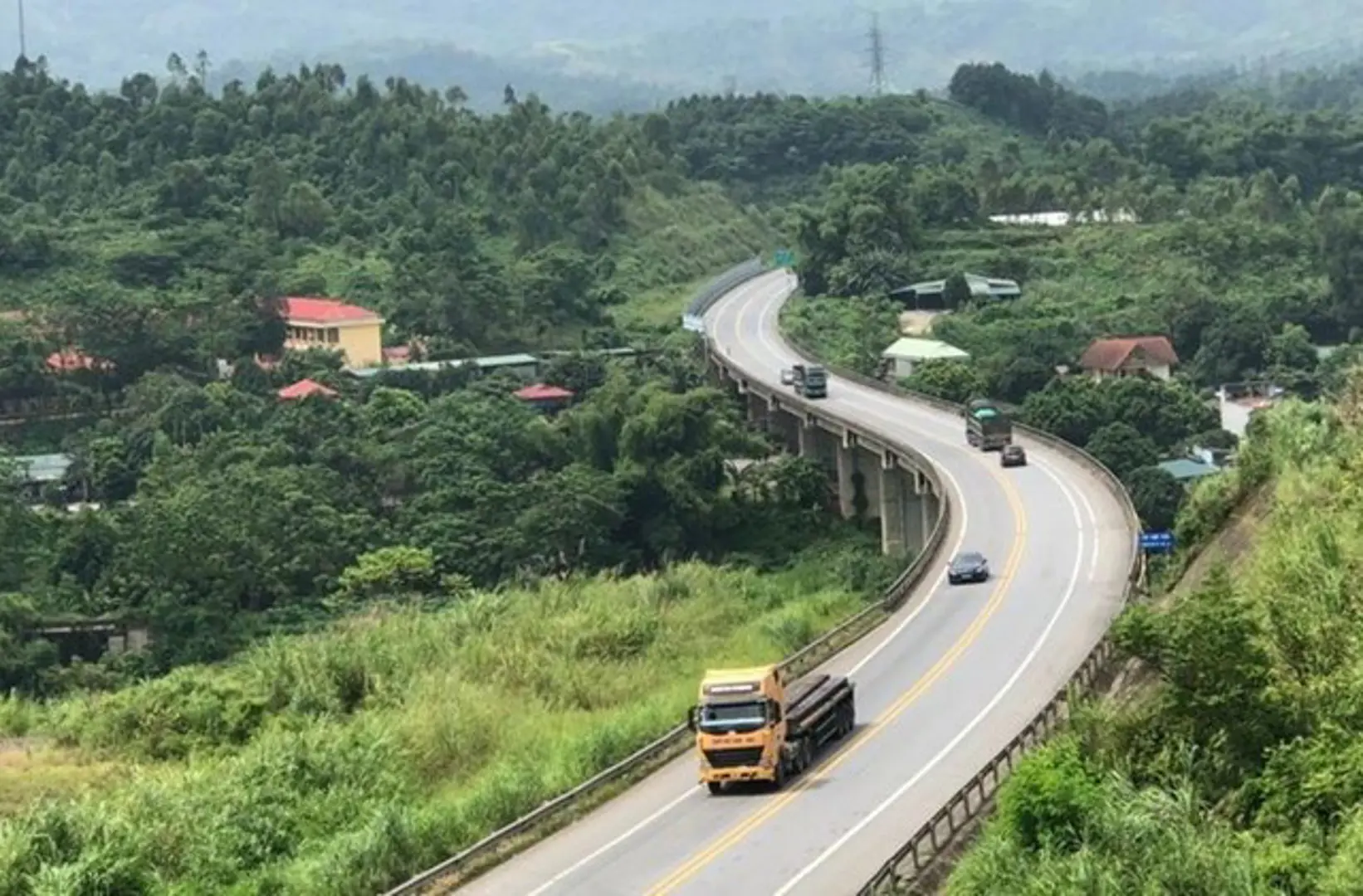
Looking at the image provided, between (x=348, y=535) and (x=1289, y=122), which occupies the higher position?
(x=1289, y=122)

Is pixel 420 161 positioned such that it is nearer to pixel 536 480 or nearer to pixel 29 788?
pixel 536 480

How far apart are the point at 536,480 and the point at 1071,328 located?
37324mm

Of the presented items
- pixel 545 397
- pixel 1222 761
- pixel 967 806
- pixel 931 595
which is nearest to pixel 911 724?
pixel 967 806

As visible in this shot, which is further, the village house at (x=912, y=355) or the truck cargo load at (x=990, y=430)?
the village house at (x=912, y=355)

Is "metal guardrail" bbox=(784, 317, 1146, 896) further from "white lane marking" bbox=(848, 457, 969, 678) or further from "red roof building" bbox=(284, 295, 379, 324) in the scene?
"red roof building" bbox=(284, 295, 379, 324)

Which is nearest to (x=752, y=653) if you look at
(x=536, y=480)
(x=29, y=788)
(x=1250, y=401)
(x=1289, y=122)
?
(x=29, y=788)

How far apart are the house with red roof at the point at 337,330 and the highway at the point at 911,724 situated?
145 ft

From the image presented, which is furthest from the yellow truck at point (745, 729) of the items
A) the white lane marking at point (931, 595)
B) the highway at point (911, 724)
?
the white lane marking at point (931, 595)

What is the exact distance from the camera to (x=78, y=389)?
294 feet

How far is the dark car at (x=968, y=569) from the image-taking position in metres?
47.2

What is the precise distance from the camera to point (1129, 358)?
90188 mm

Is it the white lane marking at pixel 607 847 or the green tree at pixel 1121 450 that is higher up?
the white lane marking at pixel 607 847

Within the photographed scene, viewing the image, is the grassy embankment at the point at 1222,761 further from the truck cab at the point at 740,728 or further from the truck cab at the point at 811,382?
the truck cab at the point at 811,382

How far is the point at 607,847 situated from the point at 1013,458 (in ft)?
113
